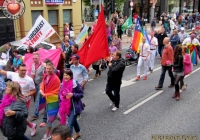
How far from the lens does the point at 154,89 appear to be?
364 inches

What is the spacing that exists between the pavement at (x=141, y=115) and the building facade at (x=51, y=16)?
407 inches

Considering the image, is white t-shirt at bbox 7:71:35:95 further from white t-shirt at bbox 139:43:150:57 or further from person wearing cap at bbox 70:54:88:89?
white t-shirt at bbox 139:43:150:57

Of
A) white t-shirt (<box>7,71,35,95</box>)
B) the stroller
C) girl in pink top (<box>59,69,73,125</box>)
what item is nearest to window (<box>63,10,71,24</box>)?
the stroller

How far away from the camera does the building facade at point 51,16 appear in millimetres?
18266

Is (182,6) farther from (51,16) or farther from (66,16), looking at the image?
(51,16)

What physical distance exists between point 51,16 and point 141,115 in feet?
49.5

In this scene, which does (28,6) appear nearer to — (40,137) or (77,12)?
(77,12)

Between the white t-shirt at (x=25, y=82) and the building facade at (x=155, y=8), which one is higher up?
the building facade at (x=155, y=8)

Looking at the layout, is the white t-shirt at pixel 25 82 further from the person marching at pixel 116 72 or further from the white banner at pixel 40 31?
the white banner at pixel 40 31

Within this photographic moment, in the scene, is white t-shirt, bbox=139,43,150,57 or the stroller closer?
white t-shirt, bbox=139,43,150,57

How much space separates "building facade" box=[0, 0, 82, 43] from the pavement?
10342 millimetres

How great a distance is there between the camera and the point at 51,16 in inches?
801

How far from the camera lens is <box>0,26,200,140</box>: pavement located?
19.4ft

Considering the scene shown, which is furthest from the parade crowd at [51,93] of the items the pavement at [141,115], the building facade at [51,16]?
the building facade at [51,16]
